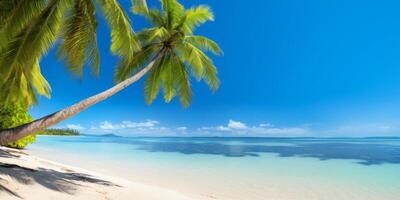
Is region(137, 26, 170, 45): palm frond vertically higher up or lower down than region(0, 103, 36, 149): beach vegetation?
higher up

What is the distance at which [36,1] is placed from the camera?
542cm

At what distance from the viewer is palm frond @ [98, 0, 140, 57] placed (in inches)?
238

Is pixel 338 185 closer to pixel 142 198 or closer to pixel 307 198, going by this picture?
pixel 307 198

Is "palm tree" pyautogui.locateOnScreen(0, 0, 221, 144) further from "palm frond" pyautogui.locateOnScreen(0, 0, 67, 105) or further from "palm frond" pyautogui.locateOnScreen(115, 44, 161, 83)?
"palm frond" pyautogui.locateOnScreen(0, 0, 67, 105)

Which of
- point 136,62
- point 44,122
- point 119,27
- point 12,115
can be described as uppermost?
point 136,62

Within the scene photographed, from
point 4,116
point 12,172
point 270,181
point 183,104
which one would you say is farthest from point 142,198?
point 4,116

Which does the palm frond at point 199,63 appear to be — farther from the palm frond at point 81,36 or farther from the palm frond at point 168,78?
the palm frond at point 81,36

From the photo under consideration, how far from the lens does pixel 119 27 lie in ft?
20.4

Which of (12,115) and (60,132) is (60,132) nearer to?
(60,132)

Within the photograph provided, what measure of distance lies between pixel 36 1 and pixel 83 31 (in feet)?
3.53

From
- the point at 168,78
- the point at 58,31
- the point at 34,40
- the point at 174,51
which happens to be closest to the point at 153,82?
the point at 168,78

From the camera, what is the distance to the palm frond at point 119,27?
604 cm

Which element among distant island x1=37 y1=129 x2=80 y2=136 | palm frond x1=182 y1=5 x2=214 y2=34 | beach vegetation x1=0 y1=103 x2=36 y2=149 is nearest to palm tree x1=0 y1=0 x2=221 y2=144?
palm frond x1=182 y1=5 x2=214 y2=34

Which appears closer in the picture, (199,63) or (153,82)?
(199,63)
